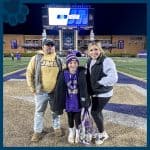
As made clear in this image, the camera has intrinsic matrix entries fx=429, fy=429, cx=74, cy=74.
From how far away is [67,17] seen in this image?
6.24 meters

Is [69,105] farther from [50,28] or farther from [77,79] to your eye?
[50,28]

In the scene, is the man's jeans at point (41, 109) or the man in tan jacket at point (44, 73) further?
the man's jeans at point (41, 109)

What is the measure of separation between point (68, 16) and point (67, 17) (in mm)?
21

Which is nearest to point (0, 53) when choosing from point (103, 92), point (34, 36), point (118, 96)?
point (34, 36)

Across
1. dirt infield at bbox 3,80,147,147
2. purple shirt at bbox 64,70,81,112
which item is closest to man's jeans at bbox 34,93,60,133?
dirt infield at bbox 3,80,147,147

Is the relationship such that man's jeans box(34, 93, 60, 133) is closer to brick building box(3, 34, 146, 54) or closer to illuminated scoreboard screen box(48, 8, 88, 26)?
brick building box(3, 34, 146, 54)

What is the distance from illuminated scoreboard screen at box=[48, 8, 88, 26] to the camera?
611 cm

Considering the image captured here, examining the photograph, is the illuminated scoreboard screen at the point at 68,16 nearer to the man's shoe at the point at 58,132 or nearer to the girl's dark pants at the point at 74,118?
the girl's dark pants at the point at 74,118

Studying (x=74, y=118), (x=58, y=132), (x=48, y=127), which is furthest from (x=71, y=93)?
(x=48, y=127)

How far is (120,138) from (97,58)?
4.17 feet

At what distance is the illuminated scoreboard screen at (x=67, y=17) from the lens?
6.11 metres

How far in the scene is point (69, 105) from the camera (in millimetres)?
5777

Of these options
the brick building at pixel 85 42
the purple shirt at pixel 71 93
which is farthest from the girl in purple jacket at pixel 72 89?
the brick building at pixel 85 42

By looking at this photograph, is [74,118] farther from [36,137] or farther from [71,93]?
[36,137]
